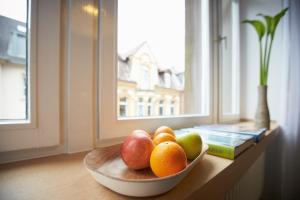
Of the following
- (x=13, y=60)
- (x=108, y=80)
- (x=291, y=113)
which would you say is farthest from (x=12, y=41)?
(x=291, y=113)

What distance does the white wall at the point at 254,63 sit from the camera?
135 cm

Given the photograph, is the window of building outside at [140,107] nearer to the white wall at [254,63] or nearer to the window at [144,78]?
the window at [144,78]

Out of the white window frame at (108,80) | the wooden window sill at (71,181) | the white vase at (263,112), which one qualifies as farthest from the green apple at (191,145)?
the white vase at (263,112)

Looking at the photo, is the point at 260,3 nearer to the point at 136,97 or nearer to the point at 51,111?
the point at 136,97

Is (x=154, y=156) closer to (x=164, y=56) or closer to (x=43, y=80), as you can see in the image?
(x=43, y=80)

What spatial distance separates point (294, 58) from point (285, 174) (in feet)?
2.98

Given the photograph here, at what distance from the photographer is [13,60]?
434 mm

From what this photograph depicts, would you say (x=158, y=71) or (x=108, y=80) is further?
(x=158, y=71)

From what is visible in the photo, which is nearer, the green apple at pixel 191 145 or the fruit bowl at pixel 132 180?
the fruit bowl at pixel 132 180

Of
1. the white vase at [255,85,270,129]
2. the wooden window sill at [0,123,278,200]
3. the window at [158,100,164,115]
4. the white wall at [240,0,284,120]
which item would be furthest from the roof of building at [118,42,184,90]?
the white wall at [240,0,284,120]

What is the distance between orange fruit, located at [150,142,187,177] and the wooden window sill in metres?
0.04

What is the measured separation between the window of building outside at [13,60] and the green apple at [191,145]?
44 centimetres

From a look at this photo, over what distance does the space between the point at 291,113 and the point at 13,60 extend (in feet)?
5.55

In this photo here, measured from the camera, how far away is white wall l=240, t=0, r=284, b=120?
1.35 metres
